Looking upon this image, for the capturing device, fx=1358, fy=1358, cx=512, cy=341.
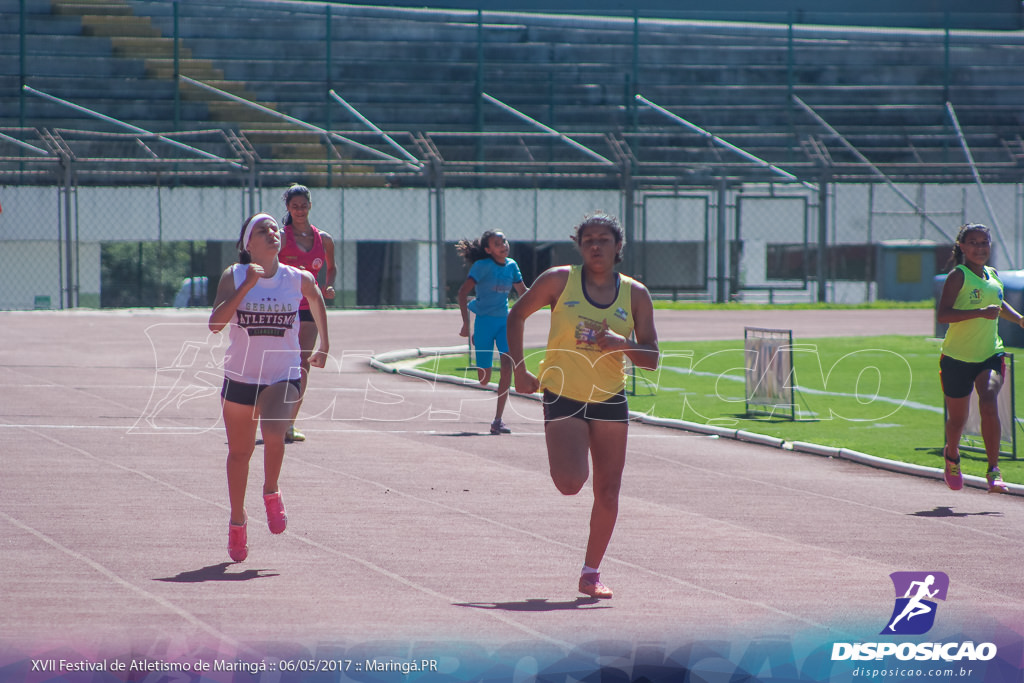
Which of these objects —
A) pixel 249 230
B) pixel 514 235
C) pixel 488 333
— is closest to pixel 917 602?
pixel 249 230

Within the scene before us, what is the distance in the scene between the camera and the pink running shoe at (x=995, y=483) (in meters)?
9.70

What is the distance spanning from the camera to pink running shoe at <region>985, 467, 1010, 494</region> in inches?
382

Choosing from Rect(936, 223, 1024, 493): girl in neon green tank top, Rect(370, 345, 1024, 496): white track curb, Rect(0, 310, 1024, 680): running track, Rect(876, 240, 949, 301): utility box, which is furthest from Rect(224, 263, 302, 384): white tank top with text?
Rect(876, 240, 949, 301): utility box

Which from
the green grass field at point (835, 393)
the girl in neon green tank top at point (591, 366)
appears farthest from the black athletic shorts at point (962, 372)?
the girl in neon green tank top at point (591, 366)

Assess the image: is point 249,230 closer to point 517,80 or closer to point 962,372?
point 962,372

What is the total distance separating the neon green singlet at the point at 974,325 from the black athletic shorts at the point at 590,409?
3937 millimetres

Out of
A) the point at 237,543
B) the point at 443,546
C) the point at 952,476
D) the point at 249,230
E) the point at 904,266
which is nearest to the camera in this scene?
the point at 237,543

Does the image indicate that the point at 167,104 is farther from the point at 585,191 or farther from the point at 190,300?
the point at 585,191

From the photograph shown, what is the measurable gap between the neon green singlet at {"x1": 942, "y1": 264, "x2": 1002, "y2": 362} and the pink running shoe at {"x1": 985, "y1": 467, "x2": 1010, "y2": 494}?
83 cm

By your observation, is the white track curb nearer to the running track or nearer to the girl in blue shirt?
the running track

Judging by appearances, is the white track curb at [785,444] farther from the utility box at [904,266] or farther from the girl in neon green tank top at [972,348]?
the utility box at [904,266]

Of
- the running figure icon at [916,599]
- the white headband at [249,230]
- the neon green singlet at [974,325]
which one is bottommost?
the running figure icon at [916,599]

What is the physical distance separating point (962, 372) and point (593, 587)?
4396 millimetres

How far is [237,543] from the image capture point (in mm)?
7035
